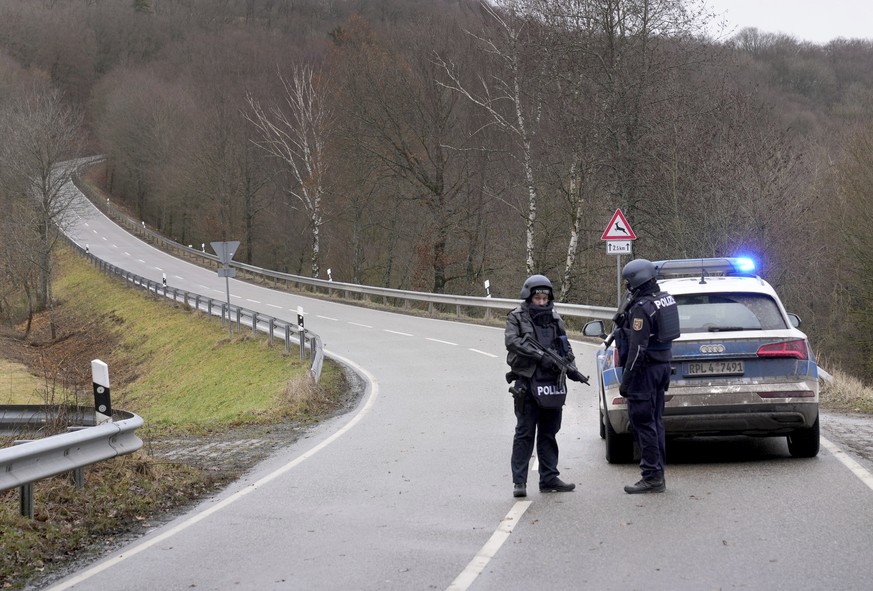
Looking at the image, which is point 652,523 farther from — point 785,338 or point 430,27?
point 430,27

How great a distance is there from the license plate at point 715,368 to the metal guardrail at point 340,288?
47.8ft

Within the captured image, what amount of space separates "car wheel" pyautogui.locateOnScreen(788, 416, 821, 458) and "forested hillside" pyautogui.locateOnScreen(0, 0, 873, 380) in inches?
543

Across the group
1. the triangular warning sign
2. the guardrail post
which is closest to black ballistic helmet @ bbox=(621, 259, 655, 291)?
the guardrail post

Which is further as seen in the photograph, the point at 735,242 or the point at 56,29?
the point at 56,29

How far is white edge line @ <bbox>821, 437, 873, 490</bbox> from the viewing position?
8172mm

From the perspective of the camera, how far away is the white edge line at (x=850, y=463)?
8172 mm

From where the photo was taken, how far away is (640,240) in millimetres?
29656

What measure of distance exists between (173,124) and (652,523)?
254 feet

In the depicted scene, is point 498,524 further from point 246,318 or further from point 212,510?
point 246,318

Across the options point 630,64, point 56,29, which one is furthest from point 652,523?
point 56,29

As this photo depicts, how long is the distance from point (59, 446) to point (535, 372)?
3.62 meters

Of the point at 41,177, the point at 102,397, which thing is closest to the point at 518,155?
the point at 41,177

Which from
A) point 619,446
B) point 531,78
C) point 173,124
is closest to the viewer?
point 619,446

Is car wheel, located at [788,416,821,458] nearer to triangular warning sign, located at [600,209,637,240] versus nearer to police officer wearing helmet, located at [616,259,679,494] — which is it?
police officer wearing helmet, located at [616,259,679,494]
